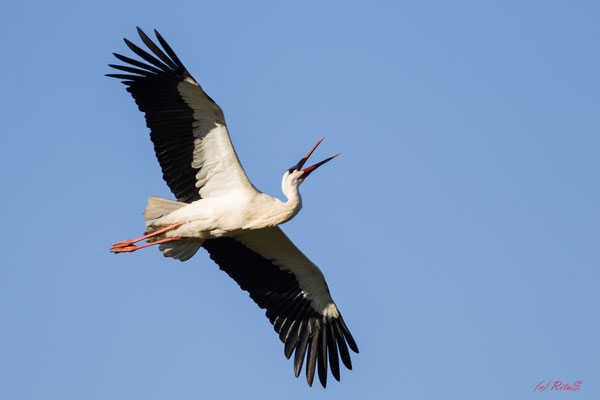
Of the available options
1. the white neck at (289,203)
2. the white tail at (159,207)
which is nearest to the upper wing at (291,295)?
the white neck at (289,203)

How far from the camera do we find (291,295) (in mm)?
13828

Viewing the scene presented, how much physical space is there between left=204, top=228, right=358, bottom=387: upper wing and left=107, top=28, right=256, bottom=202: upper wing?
1244mm

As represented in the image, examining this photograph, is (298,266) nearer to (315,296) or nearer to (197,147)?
(315,296)

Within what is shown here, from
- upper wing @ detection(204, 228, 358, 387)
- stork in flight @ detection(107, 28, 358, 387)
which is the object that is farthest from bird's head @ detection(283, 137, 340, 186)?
upper wing @ detection(204, 228, 358, 387)

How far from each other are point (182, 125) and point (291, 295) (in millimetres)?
3005

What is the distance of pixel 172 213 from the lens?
12.5 metres

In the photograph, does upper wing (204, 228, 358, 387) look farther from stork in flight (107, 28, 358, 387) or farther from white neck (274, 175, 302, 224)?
white neck (274, 175, 302, 224)

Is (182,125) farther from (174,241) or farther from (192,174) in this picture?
(174,241)

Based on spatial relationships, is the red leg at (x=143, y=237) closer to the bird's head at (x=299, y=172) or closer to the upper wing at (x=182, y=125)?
the upper wing at (x=182, y=125)

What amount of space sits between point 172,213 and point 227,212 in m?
0.72

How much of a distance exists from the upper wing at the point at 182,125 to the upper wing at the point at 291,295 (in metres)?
1.24

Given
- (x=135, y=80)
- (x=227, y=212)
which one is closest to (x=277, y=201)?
(x=227, y=212)

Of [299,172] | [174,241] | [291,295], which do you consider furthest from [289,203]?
[291,295]

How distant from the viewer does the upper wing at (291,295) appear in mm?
13516
